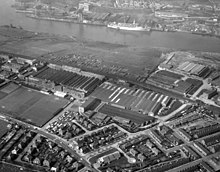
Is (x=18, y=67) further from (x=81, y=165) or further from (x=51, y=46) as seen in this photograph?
(x=81, y=165)

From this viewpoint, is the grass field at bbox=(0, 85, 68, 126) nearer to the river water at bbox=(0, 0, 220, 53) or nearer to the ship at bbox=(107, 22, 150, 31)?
the river water at bbox=(0, 0, 220, 53)

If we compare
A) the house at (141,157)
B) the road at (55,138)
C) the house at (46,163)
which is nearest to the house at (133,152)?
the house at (141,157)

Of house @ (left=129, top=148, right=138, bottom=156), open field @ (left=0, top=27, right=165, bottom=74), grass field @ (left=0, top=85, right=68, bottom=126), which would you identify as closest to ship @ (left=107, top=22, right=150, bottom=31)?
open field @ (left=0, top=27, right=165, bottom=74)

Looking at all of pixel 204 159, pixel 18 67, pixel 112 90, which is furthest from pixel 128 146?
pixel 18 67

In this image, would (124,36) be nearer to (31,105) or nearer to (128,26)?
(128,26)

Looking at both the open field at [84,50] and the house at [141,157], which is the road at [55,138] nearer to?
the house at [141,157]

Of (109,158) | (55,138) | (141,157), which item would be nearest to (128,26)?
(55,138)
